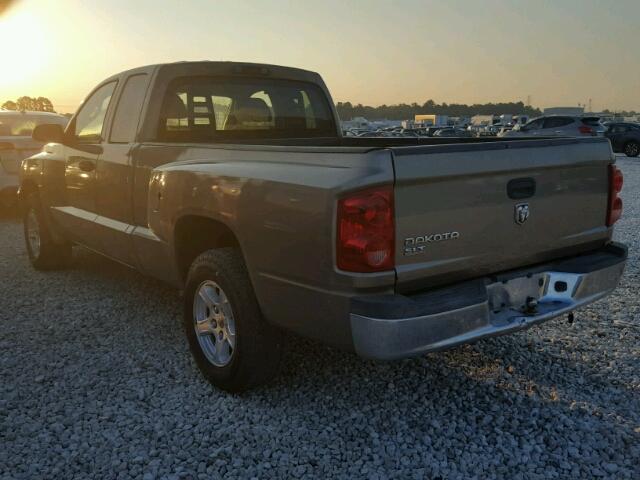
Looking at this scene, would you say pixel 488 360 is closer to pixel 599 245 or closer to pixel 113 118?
pixel 599 245

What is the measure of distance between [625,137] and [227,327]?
2611cm

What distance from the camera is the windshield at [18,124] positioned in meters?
9.66

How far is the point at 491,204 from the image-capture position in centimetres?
288

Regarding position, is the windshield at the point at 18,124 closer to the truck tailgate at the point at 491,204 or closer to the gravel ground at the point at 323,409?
the gravel ground at the point at 323,409

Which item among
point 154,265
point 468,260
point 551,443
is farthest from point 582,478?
point 154,265

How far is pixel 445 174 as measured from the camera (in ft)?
8.83

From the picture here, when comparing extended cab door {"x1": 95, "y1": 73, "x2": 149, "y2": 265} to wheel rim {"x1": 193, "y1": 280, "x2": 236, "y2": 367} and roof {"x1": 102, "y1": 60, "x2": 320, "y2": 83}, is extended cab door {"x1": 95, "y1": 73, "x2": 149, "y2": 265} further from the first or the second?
wheel rim {"x1": 193, "y1": 280, "x2": 236, "y2": 367}

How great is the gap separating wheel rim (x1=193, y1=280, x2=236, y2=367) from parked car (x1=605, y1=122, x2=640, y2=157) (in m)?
25.4

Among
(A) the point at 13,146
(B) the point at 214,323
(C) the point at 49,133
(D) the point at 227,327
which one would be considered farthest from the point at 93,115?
(A) the point at 13,146

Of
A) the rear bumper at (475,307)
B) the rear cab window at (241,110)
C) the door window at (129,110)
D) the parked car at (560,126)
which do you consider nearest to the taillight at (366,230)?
the rear bumper at (475,307)

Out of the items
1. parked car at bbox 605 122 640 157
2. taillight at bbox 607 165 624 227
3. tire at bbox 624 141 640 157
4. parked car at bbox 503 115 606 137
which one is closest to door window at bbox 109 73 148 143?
taillight at bbox 607 165 624 227

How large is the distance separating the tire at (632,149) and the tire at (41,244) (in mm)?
25077

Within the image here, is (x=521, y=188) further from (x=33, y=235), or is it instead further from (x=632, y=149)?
(x=632, y=149)

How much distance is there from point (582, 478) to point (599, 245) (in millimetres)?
1421
